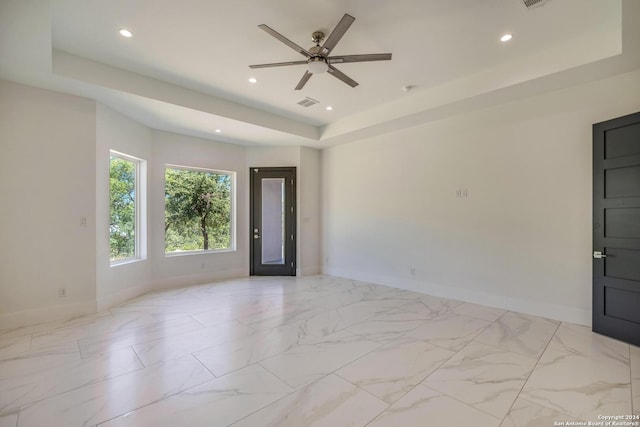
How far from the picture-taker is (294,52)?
3.32m

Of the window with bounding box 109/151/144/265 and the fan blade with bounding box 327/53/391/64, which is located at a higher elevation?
the fan blade with bounding box 327/53/391/64

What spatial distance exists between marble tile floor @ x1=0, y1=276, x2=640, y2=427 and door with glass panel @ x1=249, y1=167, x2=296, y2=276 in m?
2.40

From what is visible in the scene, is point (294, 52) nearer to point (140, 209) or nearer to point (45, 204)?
point (45, 204)

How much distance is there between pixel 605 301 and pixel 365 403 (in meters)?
3.18

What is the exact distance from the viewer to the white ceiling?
2.60 meters

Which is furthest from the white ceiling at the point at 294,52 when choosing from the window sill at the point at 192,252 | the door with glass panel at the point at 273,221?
the window sill at the point at 192,252

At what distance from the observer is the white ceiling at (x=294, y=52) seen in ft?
8.52

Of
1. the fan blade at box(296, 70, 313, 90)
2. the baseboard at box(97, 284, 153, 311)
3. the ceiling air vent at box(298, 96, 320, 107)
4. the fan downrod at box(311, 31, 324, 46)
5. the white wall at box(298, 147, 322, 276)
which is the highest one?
the ceiling air vent at box(298, 96, 320, 107)

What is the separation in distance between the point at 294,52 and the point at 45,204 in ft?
12.3

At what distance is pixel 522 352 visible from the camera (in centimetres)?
285

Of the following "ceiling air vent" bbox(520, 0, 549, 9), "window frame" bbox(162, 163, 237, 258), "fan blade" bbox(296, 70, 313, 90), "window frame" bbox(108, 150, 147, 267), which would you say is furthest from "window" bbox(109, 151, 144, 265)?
"ceiling air vent" bbox(520, 0, 549, 9)

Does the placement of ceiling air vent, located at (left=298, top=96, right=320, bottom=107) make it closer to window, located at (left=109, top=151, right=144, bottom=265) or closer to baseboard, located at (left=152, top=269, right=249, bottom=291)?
window, located at (left=109, top=151, right=144, bottom=265)

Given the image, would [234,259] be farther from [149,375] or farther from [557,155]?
[557,155]

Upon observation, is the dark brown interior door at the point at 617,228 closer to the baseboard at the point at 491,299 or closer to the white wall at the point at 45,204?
the baseboard at the point at 491,299
